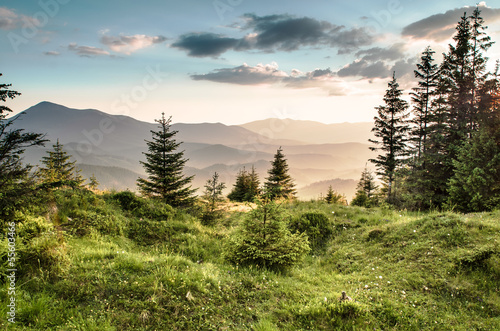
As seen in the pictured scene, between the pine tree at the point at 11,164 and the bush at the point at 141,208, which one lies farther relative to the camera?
the bush at the point at 141,208

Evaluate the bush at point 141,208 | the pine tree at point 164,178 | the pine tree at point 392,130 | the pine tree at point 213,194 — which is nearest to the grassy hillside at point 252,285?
the bush at point 141,208

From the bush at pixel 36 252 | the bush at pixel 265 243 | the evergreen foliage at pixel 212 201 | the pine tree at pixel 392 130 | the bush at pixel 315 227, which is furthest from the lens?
the pine tree at pixel 392 130

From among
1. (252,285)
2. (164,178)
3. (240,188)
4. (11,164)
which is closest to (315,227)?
(252,285)

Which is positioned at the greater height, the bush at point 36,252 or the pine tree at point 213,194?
the bush at point 36,252

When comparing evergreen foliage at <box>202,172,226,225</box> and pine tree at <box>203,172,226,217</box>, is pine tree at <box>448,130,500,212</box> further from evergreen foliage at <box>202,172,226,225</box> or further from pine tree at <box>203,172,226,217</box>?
pine tree at <box>203,172,226,217</box>

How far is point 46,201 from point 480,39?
96.2 ft

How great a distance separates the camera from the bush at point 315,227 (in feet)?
36.4

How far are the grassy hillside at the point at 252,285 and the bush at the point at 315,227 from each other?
2.13 m

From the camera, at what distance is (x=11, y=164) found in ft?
20.4

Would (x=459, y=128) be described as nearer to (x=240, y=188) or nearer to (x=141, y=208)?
(x=141, y=208)

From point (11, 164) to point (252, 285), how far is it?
6.78 m

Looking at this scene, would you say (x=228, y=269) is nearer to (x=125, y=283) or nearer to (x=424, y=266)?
(x=125, y=283)

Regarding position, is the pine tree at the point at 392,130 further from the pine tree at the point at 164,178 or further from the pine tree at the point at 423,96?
the pine tree at the point at 164,178

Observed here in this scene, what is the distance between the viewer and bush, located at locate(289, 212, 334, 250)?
11.1m
